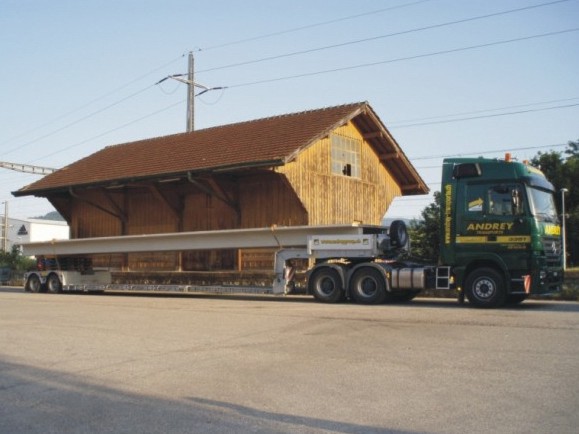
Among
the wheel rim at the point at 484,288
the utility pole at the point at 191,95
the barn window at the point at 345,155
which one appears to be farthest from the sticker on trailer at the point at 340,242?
the utility pole at the point at 191,95

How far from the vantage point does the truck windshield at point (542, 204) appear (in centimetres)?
1439

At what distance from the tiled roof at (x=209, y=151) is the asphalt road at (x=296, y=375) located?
34.1 feet

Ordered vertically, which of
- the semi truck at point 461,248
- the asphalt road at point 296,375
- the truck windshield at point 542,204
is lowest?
the asphalt road at point 296,375

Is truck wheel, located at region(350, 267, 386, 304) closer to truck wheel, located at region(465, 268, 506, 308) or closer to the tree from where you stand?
truck wheel, located at region(465, 268, 506, 308)

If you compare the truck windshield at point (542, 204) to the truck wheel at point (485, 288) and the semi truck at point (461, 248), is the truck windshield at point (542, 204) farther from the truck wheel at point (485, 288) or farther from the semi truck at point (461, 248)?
the truck wheel at point (485, 288)

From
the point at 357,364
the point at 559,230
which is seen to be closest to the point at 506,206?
the point at 559,230

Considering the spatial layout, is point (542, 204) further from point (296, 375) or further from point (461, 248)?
point (296, 375)

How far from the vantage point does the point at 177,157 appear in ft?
85.8

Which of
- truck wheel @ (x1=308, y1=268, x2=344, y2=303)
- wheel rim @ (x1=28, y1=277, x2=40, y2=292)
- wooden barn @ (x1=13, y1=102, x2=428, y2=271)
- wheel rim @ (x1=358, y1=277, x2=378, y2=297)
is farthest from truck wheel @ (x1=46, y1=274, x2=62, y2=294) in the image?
wheel rim @ (x1=358, y1=277, x2=378, y2=297)

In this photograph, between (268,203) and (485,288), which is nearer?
(485,288)

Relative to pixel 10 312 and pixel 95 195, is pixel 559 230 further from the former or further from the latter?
pixel 95 195

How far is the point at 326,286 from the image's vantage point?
1741cm

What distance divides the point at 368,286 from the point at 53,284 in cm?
1457

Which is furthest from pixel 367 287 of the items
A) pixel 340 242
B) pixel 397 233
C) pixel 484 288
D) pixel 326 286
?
pixel 484 288
